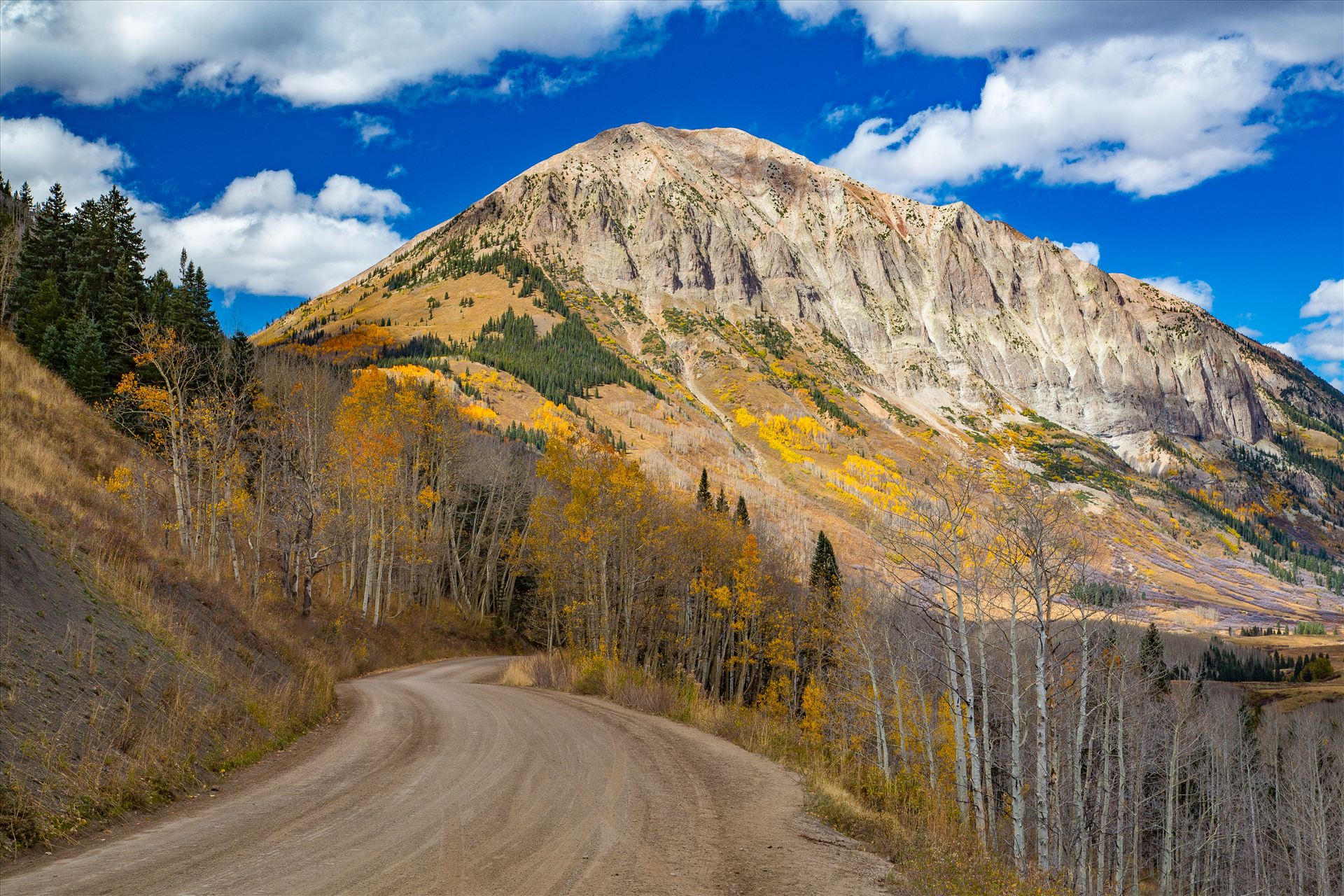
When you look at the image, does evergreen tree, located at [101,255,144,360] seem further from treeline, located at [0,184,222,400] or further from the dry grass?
the dry grass

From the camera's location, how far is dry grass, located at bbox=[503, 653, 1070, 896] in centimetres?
746

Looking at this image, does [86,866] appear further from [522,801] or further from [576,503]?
[576,503]

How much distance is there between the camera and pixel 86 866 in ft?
19.7

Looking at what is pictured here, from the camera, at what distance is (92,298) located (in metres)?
51.2

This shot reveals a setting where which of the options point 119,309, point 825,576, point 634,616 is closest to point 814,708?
point 634,616

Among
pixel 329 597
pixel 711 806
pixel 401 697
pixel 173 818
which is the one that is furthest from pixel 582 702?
pixel 329 597

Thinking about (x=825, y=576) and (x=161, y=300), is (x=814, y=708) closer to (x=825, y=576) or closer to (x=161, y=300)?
(x=825, y=576)

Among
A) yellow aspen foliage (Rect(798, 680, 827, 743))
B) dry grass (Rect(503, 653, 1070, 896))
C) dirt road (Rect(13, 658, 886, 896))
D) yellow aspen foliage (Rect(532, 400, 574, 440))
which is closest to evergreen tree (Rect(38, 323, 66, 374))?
dry grass (Rect(503, 653, 1070, 896))

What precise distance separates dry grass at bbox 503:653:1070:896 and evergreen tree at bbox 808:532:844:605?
3302 centimetres

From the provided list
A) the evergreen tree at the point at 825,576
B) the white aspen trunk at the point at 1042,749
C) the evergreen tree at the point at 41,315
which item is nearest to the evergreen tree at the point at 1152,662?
the evergreen tree at the point at 825,576

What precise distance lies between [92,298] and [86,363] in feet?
57.2

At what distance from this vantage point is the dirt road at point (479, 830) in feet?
19.9

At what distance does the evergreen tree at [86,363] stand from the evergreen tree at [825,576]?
46104mm

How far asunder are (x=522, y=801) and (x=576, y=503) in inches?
929
